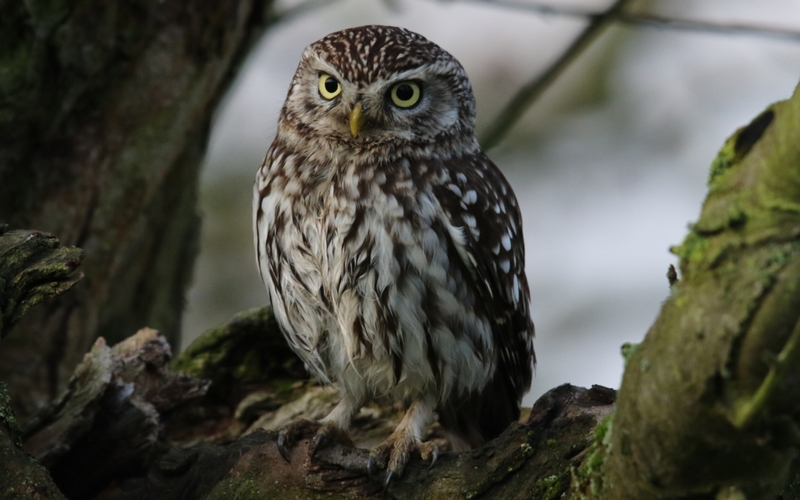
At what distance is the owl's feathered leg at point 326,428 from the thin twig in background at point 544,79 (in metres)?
1.82

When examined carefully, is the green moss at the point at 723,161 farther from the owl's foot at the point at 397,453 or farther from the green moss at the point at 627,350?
the owl's foot at the point at 397,453

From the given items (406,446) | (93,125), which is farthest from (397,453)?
(93,125)

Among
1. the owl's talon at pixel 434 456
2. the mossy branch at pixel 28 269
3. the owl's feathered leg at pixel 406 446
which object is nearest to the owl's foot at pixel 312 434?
the owl's feathered leg at pixel 406 446

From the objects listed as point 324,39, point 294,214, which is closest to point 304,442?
point 294,214

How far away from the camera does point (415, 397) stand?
3.69m

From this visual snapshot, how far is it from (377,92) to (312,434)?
4.99ft

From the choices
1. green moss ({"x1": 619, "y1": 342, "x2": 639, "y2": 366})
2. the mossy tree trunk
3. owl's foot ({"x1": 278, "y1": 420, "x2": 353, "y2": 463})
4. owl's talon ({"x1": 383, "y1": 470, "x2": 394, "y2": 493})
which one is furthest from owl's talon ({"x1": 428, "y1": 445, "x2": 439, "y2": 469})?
the mossy tree trunk

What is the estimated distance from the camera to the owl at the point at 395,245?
3.39m

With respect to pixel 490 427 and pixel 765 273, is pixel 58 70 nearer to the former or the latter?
pixel 490 427

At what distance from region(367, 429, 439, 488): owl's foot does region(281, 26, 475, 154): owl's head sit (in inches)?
51.1

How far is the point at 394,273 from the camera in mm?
3342

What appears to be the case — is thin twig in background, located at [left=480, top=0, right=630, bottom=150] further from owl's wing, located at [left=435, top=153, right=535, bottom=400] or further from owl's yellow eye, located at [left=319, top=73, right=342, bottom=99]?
owl's yellow eye, located at [left=319, top=73, right=342, bottom=99]

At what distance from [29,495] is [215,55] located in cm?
254

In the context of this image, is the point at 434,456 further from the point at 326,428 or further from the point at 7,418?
the point at 7,418
